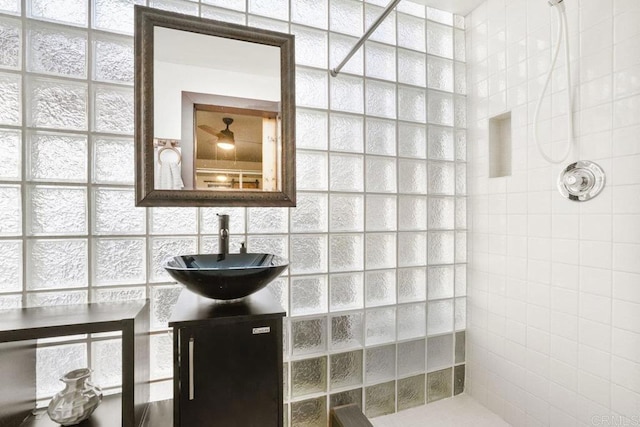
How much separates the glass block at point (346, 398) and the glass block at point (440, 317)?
1.90 ft

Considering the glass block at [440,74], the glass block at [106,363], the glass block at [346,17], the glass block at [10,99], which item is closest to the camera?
the glass block at [10,99]

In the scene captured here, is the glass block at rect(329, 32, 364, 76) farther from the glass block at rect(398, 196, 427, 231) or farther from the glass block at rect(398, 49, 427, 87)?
the glass block at rect(398, 196, 427, 231)

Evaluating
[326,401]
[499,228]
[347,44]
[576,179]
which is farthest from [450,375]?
[347,44]

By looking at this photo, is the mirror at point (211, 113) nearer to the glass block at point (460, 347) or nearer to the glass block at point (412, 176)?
the glass block at point (412, 176)

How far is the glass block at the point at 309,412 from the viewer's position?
1.59m

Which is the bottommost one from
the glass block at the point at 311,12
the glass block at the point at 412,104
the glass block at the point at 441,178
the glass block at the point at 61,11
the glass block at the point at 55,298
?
the glass block at the point at 55,298

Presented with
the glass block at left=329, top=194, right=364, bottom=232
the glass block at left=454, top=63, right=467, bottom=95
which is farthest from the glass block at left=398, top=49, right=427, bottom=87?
the glass block at left=329, top=194, right=364, bottom=232

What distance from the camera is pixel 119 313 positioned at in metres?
1.12

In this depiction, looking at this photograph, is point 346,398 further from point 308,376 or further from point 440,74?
point 440,74

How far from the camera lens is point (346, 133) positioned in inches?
67.4

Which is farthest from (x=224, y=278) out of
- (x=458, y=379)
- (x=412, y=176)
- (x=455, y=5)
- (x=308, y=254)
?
(x=455, y=5)

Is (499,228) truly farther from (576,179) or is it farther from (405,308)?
(405,308)

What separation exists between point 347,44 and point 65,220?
1670 millimetres

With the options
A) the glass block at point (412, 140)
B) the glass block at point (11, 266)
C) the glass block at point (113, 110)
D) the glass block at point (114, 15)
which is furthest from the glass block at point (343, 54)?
the glass block at point (11, 266)
